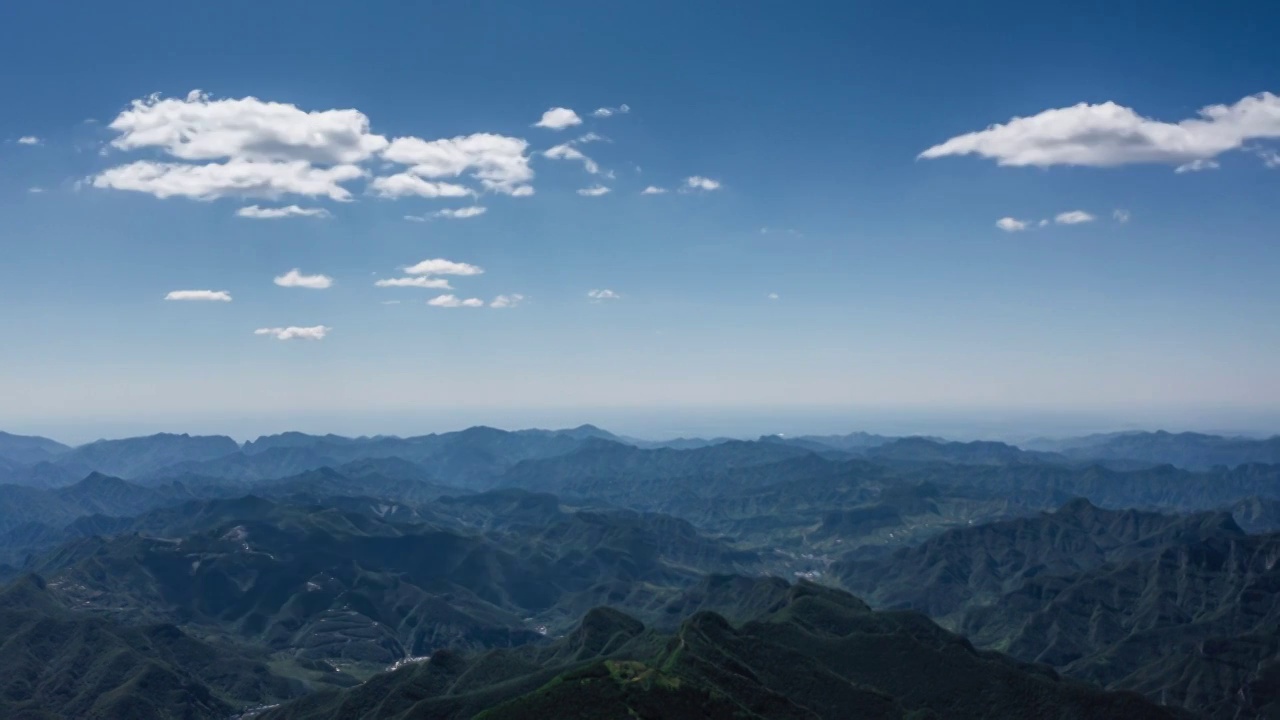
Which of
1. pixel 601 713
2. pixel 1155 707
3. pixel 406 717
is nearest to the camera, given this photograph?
pixel 601 713

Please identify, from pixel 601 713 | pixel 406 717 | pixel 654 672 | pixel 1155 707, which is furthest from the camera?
pixel 1155 707

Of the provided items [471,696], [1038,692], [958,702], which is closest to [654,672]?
[471,696]

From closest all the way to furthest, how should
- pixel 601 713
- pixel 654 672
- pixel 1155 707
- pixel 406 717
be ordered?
pixel 601 713, pixel 654 672, pixel 406 717, pixel 1155 707

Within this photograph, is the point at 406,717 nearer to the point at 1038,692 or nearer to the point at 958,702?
the point at 958,702

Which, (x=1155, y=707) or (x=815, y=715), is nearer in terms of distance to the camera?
(x=815, y=715)

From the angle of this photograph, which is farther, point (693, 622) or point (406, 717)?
point (693, 622)

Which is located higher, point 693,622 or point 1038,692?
point 693,622

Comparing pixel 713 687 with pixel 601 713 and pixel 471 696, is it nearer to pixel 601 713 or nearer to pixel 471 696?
pixel 601 713

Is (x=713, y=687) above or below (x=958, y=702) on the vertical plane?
above

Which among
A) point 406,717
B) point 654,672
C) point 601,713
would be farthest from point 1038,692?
point 406,717
